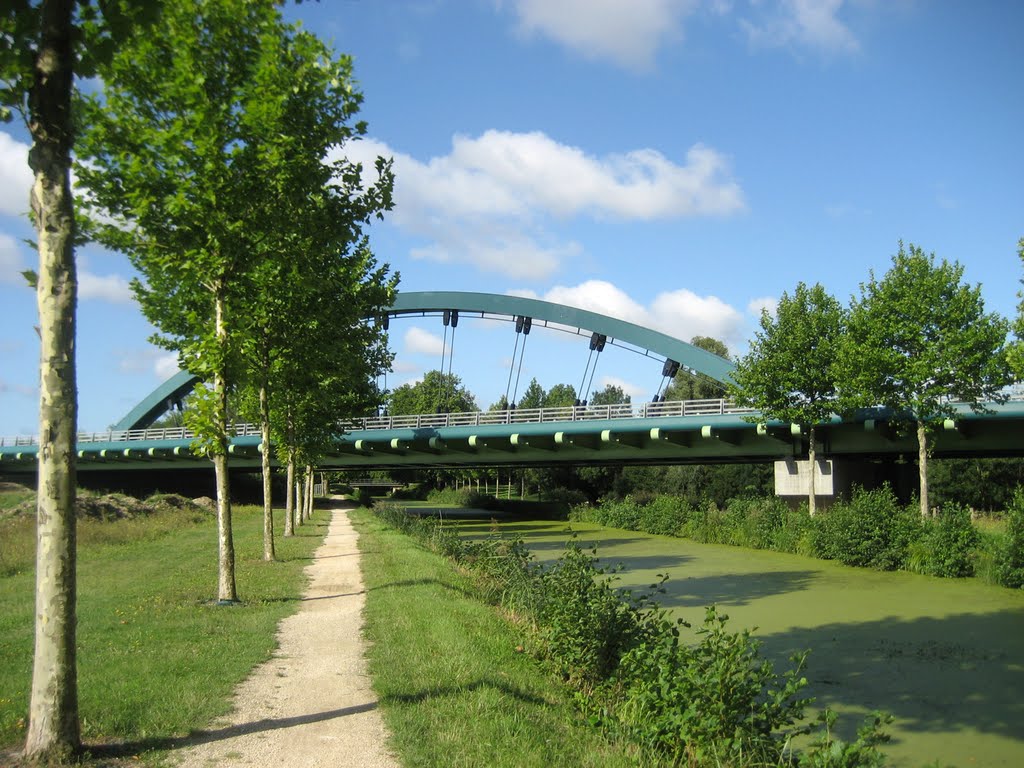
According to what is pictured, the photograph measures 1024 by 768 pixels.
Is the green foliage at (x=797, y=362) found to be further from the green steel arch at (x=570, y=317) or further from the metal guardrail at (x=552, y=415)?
the green steel arch at (x=570, y=317)

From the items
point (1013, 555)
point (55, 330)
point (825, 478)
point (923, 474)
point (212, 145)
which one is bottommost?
point (1013, 555)

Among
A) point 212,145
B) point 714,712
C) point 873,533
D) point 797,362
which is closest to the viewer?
point 714,712

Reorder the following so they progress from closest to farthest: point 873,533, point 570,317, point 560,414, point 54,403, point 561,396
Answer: point 54,403 < point 873,533 < point 560,414 < point 570,317 < point 561,396

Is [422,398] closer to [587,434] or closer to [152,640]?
[587,434]

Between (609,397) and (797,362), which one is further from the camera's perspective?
(609,397)

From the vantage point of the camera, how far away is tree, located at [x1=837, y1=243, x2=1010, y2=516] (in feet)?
86.4

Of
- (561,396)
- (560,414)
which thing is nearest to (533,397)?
(561,396)

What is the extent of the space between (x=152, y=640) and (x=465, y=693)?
13.4 ft

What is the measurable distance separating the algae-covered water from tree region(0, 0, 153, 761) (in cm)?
659

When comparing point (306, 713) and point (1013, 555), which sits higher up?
point (306, 713)

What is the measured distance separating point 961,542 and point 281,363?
58.8 feet

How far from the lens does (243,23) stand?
1155cm

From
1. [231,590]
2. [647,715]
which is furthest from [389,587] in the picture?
[647,715]

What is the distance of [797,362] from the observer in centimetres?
3194
